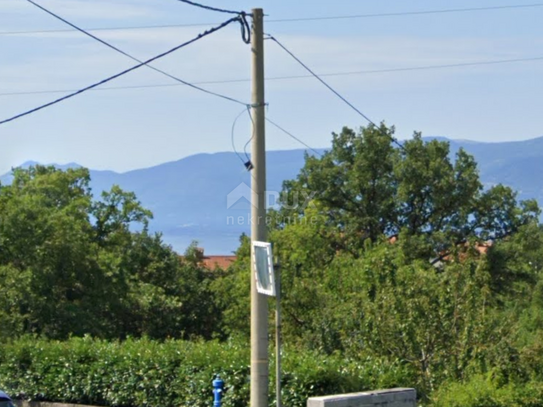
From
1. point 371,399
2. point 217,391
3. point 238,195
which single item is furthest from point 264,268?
point 238,195

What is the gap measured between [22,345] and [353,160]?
31.6m

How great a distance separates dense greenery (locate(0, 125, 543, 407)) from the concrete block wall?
1253mm

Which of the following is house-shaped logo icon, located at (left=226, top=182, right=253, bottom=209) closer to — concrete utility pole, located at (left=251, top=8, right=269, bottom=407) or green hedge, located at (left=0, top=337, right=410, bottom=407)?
green hedge, located at (left=0, top=337, right=410, bottom=407)

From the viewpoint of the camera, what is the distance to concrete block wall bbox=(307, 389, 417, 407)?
483 inches

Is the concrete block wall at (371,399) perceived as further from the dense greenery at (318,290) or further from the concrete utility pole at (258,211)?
the dense greenery at (318,290)

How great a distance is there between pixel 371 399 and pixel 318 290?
21.4m

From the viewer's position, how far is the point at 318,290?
34.3 metres

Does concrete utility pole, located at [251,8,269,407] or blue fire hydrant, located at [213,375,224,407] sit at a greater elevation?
concrete utility pole, located at [251,8,269,407]

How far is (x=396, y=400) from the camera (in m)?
13.3

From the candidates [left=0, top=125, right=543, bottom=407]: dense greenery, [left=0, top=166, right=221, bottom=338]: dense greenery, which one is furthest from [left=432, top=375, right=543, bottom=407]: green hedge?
[left=0, top=166, right=221, bottom=338]: dense greenery

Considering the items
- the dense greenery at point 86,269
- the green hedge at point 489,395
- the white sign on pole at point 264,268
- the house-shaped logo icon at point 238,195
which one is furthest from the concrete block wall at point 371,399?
the dense greenery at point 86,269

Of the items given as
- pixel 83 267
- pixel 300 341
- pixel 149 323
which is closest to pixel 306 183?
pixel 149 323

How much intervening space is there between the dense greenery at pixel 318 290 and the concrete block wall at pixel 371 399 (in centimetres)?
125

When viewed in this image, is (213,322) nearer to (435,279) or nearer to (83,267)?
(83,267)
